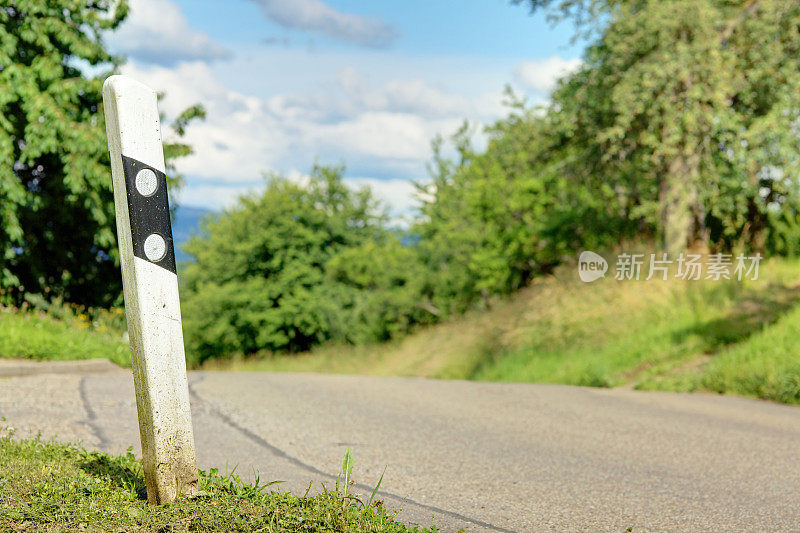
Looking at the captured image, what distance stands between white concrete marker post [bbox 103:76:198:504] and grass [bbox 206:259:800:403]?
823cm

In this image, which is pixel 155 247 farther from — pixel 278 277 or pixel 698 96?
pixel 278 277

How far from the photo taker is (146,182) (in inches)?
124

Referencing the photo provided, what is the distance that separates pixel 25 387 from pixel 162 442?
5644 millimetres

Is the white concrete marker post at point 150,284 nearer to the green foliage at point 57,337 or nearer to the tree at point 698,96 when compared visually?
the green foliage at point 57,337

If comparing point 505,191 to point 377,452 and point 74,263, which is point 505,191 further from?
point 377,452

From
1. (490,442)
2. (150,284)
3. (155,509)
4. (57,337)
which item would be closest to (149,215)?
(150,284)

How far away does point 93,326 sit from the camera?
13484 millimetres

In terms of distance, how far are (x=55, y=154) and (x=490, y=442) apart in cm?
1112

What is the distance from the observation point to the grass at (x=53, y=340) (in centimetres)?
980

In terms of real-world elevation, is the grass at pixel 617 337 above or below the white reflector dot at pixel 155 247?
below

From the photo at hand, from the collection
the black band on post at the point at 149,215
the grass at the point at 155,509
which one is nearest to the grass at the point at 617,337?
the grass at the point at 155,509

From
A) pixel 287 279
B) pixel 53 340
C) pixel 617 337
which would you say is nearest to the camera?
pixel 53 340

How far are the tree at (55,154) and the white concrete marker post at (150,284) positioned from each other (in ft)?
32.3

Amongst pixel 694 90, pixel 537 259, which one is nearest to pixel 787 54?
pixel 694 90
